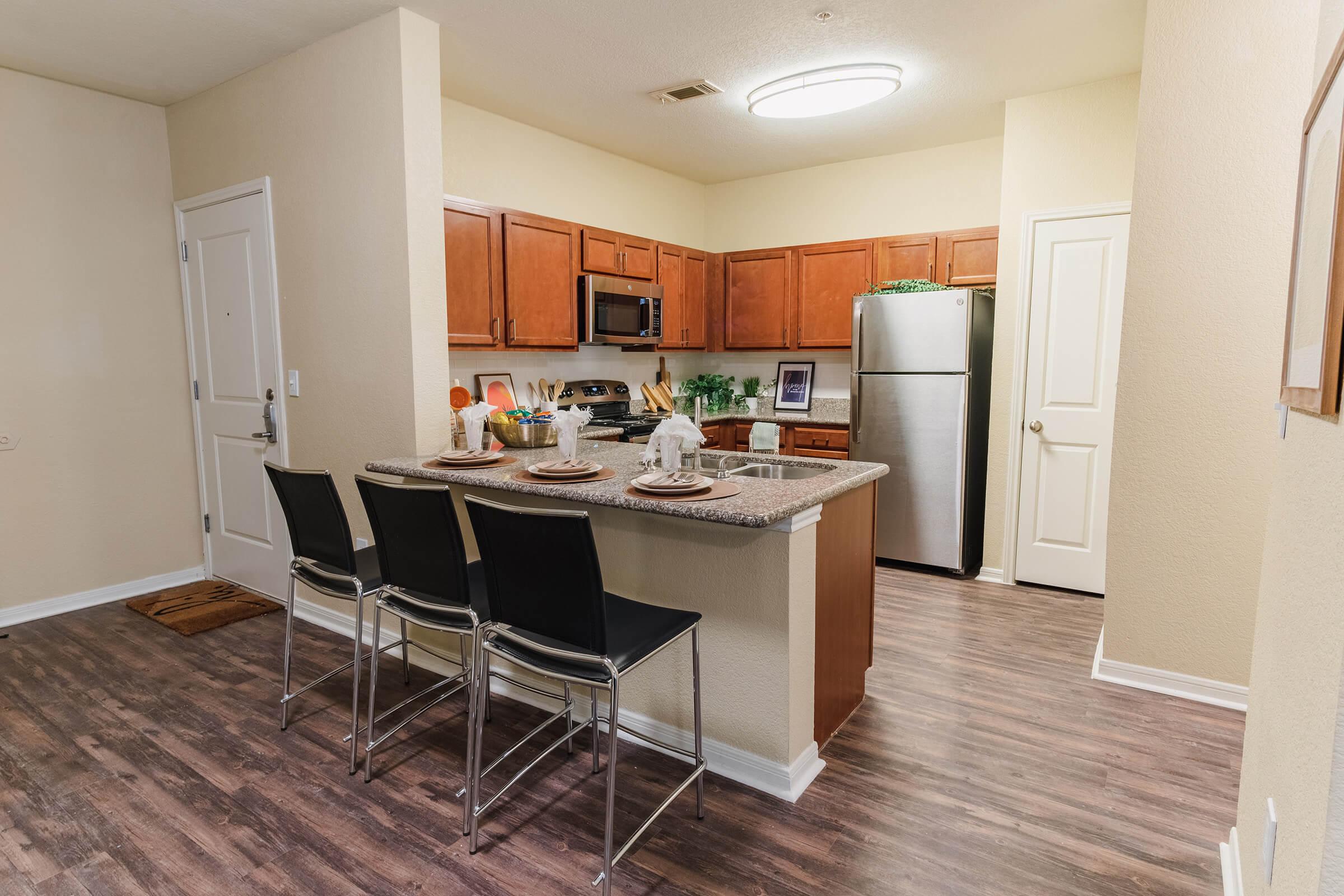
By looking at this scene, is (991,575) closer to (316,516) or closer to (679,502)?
(679,502)

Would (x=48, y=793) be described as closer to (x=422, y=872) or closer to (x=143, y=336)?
(x=422, y=872)

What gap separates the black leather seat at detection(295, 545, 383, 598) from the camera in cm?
235

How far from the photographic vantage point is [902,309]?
428 centimetres

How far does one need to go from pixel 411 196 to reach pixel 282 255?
99 centimetres

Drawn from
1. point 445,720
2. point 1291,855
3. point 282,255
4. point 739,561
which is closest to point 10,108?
point 282,255

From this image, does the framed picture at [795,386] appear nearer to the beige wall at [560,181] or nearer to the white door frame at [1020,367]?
the beige wall at [560,181]

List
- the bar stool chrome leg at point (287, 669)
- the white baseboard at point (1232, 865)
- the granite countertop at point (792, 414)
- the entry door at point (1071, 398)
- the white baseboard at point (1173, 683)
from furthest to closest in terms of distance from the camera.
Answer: the granite countertop at point (792, 414), the entry door at point (1071, 398), the white baseboard at point (1173, 683), the bar stool chrome leg at point (287, 669), the white baseboard at point (1232, 865)

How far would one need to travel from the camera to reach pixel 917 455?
4301 millimetres

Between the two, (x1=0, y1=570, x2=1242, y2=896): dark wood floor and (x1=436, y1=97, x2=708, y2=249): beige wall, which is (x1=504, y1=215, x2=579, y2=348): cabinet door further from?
(x1=0, y1=570, x2=1242, y2=896): dark wood floor

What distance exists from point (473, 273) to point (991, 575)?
133 inches

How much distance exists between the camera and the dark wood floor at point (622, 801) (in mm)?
1812

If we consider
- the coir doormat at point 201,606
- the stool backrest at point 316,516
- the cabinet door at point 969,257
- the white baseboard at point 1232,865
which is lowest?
the coir doormat at point 201,606

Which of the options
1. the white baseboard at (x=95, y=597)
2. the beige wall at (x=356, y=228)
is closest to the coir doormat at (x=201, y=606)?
the white baseboard at (x=95, y=597)

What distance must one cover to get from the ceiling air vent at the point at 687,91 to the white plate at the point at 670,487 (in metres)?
2.36
